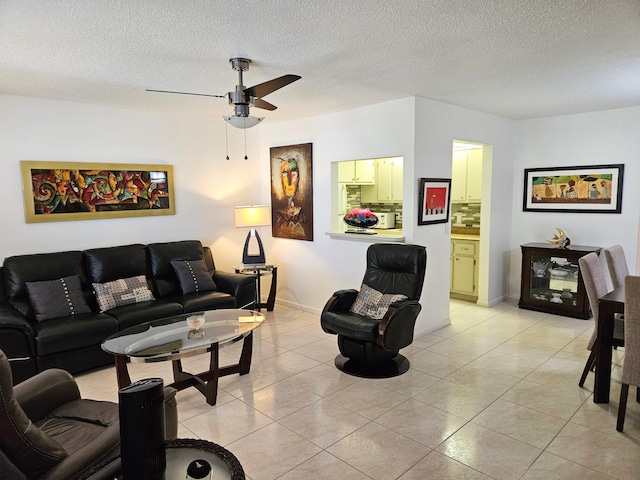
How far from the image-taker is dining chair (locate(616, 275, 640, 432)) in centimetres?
261

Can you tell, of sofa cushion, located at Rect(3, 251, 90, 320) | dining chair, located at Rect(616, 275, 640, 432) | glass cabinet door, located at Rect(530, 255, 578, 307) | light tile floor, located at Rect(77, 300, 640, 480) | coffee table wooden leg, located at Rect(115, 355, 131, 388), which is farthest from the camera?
glass cabinet door, located at Rect(530, 255, 578, 307)

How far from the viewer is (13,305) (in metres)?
3.82

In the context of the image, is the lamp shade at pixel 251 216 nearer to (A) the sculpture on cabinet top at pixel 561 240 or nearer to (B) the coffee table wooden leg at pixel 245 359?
(B) the coffee table wooden leg at pixel 245 359

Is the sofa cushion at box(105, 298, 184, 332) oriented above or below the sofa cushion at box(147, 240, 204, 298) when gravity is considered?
below

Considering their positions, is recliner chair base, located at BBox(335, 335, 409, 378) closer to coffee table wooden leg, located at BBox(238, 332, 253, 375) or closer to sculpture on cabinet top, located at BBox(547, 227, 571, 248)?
coffee table wooden leg, located at BBox(238, 332, 253, 375)

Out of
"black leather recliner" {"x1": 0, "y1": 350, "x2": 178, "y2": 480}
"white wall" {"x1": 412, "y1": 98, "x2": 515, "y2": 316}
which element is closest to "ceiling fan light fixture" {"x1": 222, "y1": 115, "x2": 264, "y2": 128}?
"black leather recliner" {"x1": 0, "y1": 350, "x2": 178, "y2": 480}

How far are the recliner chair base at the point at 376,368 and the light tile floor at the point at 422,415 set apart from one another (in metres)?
0.06

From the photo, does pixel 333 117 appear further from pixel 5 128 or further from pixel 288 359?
pixel 5 128

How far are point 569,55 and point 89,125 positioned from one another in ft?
14.4

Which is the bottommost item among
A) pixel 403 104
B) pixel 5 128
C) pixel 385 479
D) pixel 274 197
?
pixel 385 479

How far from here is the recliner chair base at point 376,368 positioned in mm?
3609

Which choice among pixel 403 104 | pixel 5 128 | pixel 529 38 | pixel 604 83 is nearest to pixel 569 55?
pixel 529 38

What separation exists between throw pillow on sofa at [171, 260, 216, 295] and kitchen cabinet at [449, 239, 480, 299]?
130 inches

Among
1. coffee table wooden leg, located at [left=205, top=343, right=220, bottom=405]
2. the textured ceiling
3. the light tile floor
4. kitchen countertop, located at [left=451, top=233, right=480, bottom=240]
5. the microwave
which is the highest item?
the textured ceiling
